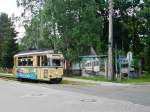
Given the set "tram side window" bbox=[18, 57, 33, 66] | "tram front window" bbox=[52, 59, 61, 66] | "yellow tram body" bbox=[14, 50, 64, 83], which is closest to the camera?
"yellow tram body" bbox=[14, 50, 64, 83]

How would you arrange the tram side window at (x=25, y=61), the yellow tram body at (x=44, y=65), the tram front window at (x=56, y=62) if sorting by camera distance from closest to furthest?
the yellow tram body at (x=44, y=65)
the tram front window at (x=56, y=62)
the tram side window at (x=25, y=61)

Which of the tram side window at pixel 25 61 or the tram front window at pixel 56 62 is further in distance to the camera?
the tram side window at pixel 25 61

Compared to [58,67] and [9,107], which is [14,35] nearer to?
[58,67]

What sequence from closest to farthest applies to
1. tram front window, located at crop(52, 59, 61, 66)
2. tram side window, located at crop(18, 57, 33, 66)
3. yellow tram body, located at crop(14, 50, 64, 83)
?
yellow tram body, located at crop(14, 50, 64, 83)
tram front window, located at crop(52, 59, 61, 66)
tram side window, located at crop(18, 57, 33, 66)

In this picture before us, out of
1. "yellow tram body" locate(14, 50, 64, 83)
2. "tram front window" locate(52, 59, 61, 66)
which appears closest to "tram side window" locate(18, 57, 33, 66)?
"yellow tram body" locate(14, 50, 64, 83)

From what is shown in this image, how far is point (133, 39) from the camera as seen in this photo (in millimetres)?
54406

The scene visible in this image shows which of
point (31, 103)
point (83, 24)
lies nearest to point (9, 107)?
point (31, 103)

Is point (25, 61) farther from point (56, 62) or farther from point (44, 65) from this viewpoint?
point (56, 62)

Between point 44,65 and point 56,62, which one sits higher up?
point 56,62

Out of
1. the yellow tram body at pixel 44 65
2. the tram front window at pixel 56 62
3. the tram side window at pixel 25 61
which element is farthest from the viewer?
the tram side window at pixel 25 61

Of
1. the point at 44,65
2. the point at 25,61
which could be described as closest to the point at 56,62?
the point at 44,65

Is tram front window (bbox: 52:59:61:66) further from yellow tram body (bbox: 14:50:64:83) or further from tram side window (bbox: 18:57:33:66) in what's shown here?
tram side window (bbox: 18:57:33:66)

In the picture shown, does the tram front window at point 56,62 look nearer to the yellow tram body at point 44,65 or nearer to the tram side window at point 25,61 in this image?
the yellow tram body at point 44,65

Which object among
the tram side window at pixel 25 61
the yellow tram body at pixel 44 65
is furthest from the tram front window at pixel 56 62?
the tram side window at pixel 25 61
